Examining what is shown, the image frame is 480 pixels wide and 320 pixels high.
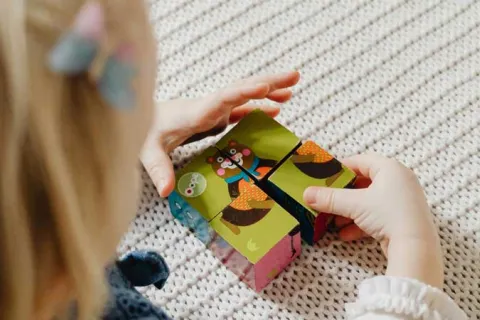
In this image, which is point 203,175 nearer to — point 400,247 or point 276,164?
point 276,164

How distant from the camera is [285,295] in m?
0.56

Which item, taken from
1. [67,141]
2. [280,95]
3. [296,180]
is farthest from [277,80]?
[67,141]

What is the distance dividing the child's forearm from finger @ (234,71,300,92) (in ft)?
0.61

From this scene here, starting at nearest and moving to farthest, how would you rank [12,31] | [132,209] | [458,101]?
[12,31]
[132,209]
[458,101]

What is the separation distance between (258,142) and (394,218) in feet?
0.44

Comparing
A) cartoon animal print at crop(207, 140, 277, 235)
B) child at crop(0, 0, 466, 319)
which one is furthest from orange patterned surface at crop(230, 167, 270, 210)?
child at crop(0, 0, 466, 319)

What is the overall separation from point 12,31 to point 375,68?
0.49 m

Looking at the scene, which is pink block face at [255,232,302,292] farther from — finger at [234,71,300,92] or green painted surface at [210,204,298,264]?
finger at [234,71,300,92]

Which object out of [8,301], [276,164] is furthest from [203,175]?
[8,301]

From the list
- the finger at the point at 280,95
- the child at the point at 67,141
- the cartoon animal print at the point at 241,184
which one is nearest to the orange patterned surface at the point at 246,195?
the cartoon animal print at the point at 241,184

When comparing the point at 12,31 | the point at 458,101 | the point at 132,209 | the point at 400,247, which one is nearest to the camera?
the point at 12,31

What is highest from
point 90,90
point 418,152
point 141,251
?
point 90,90

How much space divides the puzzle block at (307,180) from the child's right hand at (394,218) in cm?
1

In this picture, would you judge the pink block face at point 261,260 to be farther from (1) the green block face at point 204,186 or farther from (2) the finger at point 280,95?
(2) the finger at point 280,95
